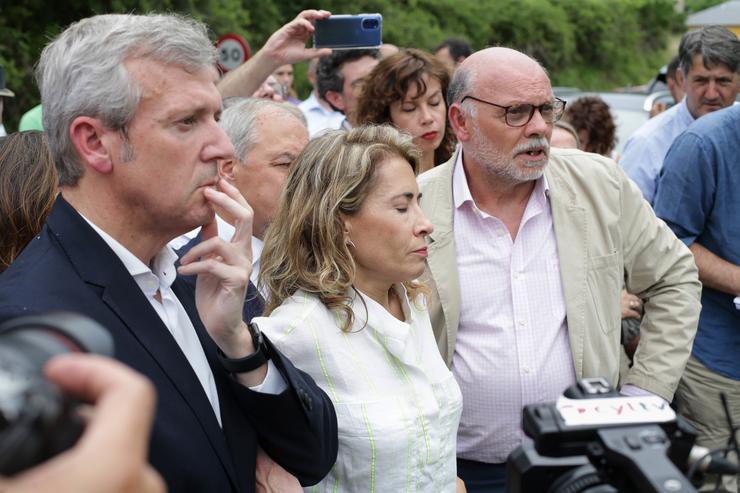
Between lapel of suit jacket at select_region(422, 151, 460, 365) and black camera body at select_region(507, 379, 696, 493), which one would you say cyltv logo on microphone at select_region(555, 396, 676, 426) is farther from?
lapel of suit jacket at select_region(422, 151, 460, 365)

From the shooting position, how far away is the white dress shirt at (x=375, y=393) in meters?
2.36

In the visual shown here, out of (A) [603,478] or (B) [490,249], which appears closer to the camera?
(A) [603,478]

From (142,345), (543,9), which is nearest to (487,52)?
(142,345)

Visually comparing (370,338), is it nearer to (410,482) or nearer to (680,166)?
(410,482)

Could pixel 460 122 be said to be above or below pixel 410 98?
above

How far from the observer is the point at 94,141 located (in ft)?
6.13

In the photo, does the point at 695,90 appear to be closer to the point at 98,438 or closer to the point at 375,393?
the point at 375,393

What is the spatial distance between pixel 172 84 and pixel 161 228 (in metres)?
0.31

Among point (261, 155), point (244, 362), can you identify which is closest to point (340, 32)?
point (261, 155)

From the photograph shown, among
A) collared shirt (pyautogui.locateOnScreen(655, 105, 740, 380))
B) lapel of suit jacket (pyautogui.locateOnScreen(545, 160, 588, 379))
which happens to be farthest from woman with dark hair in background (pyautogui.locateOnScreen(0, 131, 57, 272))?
collared shirt (pyautogui.locateOnScreen(655, 105, 740, 380))

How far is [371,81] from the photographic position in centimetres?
440

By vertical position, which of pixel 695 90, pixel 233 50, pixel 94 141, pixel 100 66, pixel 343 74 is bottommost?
pixel 233 50

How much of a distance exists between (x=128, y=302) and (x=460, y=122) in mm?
1914

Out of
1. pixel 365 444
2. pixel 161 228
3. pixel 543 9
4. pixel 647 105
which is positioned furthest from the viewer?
pixel 543 9
